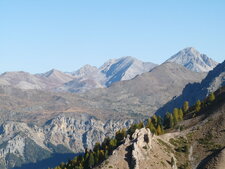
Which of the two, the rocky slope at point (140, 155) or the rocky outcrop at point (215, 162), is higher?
the rocky slope at point (140, 155)

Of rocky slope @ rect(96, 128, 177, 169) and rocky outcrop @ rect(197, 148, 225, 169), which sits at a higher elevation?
rocky slope @ rect(96, 128, 177, 169)

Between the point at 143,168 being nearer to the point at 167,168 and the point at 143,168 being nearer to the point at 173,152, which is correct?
the point at 167,168

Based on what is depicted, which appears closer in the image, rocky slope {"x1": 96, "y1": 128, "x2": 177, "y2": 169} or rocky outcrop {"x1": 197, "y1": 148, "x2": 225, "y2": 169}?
rocky outcrop {"x1": 197, "y1": 148, "x2": 225, "y2": 169}

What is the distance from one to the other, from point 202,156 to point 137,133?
2910cm

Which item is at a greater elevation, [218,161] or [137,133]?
[137,133]

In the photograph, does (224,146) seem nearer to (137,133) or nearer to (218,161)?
(218,161)

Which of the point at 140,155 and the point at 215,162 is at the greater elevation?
the point at 140,155

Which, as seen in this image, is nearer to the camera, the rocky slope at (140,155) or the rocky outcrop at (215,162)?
the rocky outcrop at (215,162)

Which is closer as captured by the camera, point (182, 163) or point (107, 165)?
point (107, 165)

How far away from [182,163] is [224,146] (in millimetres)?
19051

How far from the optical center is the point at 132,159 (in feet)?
597

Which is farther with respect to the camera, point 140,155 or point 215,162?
point 140,155

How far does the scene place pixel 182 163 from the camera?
634ft

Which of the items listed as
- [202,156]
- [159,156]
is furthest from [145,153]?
[202,156]
